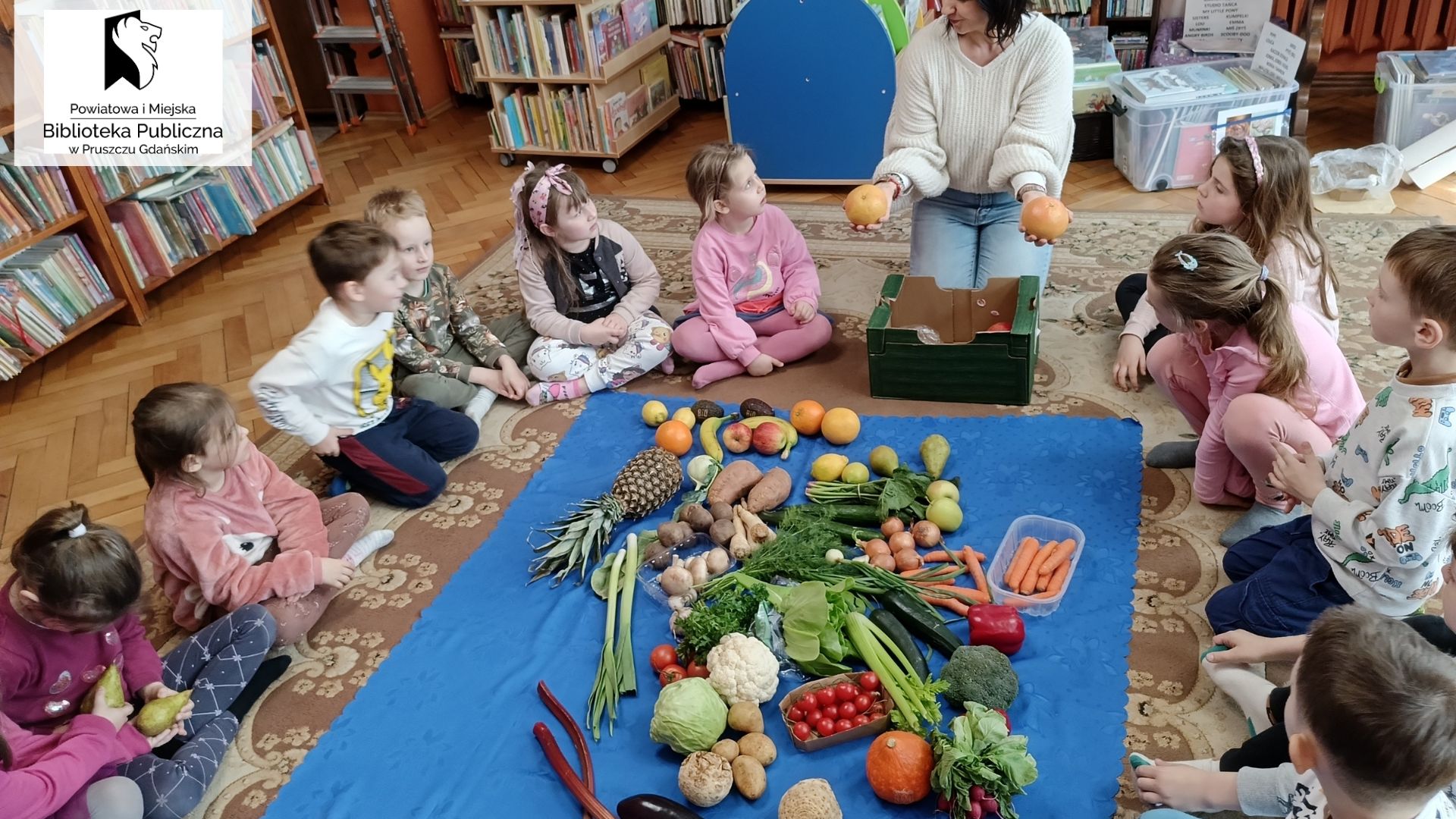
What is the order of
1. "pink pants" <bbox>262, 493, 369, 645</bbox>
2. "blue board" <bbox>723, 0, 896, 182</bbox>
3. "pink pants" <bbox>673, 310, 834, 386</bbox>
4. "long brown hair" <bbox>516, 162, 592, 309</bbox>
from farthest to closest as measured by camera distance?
"blue board" <bbox>723, 0, 896, 182</bbox>, "pink pants" <bbox>673, 310, 834, 386</bbox>, "long brown hair" <bbox>516, 162, 592, 309</bbox>, "pink pants" <bbox>262, 493, 369, 645</bbox>

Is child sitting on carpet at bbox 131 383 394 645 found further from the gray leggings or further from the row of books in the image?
the row of books

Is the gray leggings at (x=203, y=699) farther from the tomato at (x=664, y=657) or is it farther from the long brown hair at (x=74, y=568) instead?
the tomato at (x=664, y=657)

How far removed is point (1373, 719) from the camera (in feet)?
3.97

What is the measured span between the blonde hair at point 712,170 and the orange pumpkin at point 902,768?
182 centimetres

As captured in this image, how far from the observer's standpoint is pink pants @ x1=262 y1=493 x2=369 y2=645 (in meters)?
2.45

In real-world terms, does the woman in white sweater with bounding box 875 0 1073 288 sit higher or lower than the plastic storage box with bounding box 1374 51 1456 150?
higher

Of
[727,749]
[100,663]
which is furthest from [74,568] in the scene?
[727,749]

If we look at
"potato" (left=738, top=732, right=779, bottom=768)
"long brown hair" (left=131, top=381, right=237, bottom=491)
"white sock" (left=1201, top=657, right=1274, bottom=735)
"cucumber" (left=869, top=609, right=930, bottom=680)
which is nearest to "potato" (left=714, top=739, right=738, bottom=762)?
"potato" (left=738, top=732, right=779, bottom=768)

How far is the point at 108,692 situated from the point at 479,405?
4.56ft

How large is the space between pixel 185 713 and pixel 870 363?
1969mm

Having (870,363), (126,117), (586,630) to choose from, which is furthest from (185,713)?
(126,117)

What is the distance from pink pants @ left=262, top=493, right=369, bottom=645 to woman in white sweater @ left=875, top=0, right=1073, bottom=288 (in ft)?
5.84

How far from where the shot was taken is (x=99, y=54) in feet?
13.3

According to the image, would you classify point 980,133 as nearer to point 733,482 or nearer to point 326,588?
point 733,482
